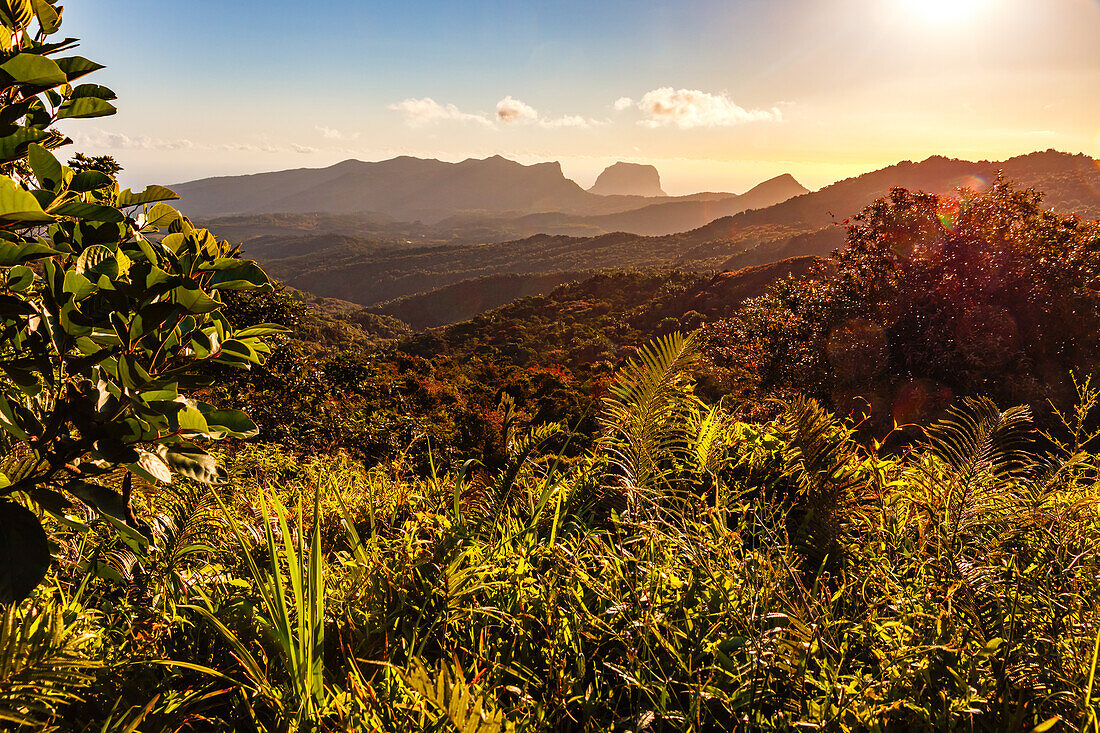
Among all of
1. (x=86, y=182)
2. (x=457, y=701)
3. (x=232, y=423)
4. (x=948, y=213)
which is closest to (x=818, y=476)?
(x=457, y=701)

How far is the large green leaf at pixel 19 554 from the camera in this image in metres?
0.87

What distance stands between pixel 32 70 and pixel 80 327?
1.43ft

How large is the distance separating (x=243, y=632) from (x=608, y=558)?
0.98 metres

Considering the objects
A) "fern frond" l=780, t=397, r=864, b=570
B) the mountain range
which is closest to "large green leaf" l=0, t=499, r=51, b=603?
"fern frond" l=780, t=397, r=864, b=570

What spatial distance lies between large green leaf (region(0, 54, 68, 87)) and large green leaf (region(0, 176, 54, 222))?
0.24 meters

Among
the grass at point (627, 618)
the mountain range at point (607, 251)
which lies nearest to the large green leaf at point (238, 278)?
the grass at point (627, 618)

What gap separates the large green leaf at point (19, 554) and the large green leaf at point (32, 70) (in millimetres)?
722

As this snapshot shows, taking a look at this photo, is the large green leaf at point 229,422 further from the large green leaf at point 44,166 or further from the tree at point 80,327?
the large green leaf at point 44,166

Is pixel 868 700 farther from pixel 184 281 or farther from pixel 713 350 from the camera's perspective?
pixel 713 350

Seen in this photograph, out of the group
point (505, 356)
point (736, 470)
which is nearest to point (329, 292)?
point (505, 356)

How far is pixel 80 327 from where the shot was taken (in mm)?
948

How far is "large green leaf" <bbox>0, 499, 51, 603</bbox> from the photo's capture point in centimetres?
87

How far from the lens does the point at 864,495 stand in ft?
6.34

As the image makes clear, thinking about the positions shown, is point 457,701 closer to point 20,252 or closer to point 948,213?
point 20,252
